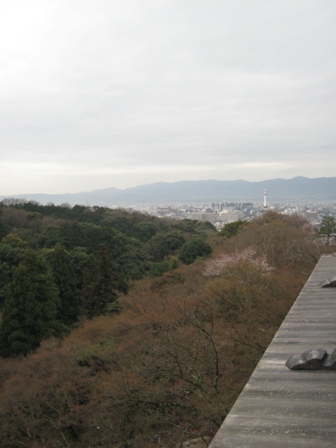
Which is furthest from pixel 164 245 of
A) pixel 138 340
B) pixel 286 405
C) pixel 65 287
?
pixel 286 405

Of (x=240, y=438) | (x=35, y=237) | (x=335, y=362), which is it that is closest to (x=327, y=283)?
(x=335, y=362)

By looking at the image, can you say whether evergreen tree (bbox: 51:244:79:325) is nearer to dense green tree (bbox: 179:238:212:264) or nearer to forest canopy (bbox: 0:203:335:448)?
forest canopy (bbox: 0:203:335:448)

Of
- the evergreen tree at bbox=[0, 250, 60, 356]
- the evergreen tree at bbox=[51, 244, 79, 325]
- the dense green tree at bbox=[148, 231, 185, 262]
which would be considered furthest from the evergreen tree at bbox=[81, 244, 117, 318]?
the dense green tree at bbox=[148, 231, 185, 262]

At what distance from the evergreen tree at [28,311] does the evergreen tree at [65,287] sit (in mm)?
2833

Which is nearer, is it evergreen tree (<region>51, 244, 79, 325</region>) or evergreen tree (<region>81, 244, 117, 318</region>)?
evergreen tree (<region>51, 244, 79, 325</region>)

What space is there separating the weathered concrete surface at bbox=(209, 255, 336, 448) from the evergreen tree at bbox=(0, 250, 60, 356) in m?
15.9

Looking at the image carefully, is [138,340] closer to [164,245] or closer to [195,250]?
[195,250]

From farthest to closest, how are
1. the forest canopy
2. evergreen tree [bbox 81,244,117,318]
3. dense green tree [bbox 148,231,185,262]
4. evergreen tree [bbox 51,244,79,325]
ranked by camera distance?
dense green tree [bbox 148,231,185,262], evergreen tree [bbox 81,244,117,318], evergreen tree [bbox 51,244,79,325], the forest canopy

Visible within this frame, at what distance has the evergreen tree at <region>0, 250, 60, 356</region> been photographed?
17.7 m

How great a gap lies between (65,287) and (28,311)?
4.59m

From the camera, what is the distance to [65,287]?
75.2ft

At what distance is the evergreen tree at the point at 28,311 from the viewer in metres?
17.7

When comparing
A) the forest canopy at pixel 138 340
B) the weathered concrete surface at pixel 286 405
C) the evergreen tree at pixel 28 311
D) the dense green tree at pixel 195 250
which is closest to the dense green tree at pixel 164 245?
the forest canopy at pixel 138 340

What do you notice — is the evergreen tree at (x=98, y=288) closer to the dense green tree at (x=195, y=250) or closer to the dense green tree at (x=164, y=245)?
the dense green tree at (x=195, y=250)
